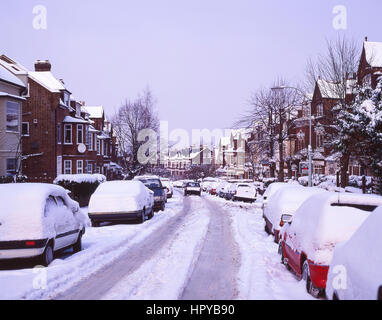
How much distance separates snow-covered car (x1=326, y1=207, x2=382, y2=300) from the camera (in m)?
4.25

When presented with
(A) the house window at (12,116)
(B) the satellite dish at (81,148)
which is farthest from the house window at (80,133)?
(A) the house window at (12,116)

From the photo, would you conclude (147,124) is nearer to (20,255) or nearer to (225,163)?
(20,255)

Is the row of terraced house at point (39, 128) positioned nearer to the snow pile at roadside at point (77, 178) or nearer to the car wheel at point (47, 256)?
the snow pile at roadside at point (77, 178)

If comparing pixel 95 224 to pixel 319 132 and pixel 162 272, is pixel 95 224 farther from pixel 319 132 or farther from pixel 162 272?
pixel 319 132

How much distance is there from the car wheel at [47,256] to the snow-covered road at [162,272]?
12cm

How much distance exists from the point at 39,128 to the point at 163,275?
1217 inches

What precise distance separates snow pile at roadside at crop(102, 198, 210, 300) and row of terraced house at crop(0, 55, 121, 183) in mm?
18690

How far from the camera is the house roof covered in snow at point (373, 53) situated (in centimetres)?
3699

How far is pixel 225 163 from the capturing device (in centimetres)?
11169

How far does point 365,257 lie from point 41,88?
35.6 m

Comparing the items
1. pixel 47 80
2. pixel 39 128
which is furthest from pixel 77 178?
pixel 47 80

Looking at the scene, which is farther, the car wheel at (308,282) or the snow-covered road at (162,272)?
the snow-covered road at (162,272)

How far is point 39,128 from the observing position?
120 ft

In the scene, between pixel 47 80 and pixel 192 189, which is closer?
pixel 47 80
